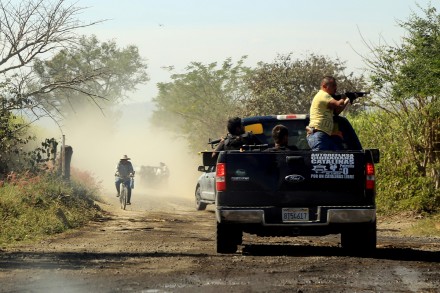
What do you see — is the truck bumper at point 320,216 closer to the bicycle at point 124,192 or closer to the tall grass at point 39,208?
the tall grass at point 39,208

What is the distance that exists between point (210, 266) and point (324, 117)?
10.4ft

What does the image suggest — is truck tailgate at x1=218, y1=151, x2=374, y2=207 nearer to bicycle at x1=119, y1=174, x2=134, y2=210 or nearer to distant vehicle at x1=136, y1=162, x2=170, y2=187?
bicycle at x1=119, y1=174, x2=134, y2=210

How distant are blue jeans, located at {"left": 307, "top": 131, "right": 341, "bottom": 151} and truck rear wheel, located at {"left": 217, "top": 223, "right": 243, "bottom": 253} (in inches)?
63.1

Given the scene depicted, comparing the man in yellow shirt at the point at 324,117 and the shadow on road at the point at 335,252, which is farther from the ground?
the man in yellow shirt at the point at 324,117

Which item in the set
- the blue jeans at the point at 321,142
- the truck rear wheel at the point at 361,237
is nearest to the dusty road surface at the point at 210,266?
the truck rear wheel at the point at 361,237

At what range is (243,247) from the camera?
14469mm

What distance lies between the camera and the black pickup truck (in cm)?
1261

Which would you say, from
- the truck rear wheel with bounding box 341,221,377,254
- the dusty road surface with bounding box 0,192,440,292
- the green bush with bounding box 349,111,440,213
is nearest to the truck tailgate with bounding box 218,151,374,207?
the truck rear wheel with bounding box 341,221,377,254

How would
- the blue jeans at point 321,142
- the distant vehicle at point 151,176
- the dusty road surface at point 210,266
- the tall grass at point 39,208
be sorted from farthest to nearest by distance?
1. the distant vehicle at point 151,176
2. the tall grass at point 39,208
3. the blue jeans at point 321,142
4. the dusty road surface at point 210,266

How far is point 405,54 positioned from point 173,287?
1407 centimetres

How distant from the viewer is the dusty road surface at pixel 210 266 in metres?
9.67

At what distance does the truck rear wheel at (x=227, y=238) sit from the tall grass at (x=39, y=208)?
4634 millimetres

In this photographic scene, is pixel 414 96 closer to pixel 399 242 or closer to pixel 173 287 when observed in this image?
pixel 399 242

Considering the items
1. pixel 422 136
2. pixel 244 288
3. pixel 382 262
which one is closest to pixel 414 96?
pixel 422 136
